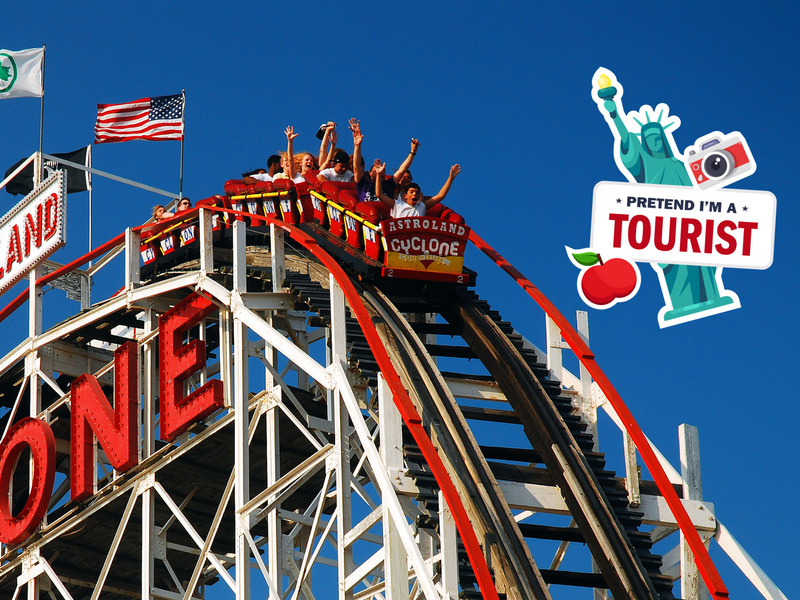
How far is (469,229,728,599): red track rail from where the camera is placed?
11.8 meters

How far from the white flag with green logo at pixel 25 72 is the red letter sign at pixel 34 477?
20.9 feet

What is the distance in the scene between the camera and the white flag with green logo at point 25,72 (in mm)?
23172

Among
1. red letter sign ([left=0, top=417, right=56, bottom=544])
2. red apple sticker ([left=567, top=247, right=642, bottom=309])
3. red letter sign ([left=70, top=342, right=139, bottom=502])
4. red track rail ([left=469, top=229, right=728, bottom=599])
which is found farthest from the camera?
red letter sign ([left=0, top=417, right=56, bottom=544])

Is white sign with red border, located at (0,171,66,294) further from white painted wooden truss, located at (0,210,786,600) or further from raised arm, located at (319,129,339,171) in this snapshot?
raised arm, located at (319,129,339,171)

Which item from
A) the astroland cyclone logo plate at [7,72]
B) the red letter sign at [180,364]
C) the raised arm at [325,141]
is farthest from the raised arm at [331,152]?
the astroland cyclone logo plate at [7,72]

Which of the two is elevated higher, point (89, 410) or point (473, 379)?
point (473, 379)

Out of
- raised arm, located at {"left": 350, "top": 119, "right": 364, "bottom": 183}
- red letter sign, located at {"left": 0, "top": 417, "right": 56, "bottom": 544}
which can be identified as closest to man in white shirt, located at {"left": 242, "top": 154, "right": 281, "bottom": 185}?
raised arm, located at {"left": 350, "top": 119, "right": 364, "bottom": 183}

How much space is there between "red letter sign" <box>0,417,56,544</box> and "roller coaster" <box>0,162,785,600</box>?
4 centimetres

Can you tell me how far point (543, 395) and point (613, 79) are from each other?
674cm

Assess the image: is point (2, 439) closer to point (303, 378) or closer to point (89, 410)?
point (89, 410)

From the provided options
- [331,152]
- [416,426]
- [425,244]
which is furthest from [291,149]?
[416,426]

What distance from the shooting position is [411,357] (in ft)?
47.1

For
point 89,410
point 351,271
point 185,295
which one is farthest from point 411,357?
point 89,410

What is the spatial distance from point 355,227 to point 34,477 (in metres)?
6.66
